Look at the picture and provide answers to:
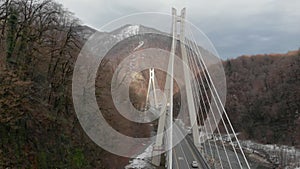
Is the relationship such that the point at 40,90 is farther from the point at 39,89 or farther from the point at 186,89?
the point at 186,89

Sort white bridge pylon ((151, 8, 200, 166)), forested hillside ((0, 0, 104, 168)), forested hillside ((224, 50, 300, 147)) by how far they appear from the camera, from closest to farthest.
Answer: forested hillside ((0, 0, 104, 168)) < white bridge pylon ((151, 8, 200, 166)) < forested hillside ((224, 50, 300, 147))

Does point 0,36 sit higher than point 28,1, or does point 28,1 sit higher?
point 28,1

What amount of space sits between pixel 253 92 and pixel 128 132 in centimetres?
3092

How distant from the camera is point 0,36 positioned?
28.7 feet

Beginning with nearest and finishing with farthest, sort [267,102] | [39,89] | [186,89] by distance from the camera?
[39,89] → [186,89] → [267,102]

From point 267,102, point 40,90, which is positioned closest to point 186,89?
point 40,90

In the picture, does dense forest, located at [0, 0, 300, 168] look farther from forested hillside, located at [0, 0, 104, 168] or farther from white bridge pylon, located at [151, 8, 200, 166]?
white bridge pylon, located at [151, 8, 200, 166]

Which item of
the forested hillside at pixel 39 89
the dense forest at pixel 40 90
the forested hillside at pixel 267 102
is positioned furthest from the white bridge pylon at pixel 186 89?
the forested hillside at pixel 267 102

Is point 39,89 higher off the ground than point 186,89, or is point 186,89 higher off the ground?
point 186,89

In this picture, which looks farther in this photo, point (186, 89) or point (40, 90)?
point (186, 89)

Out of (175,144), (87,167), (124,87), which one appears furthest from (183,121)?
(87,167)

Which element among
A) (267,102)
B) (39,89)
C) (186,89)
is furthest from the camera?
(267,102)

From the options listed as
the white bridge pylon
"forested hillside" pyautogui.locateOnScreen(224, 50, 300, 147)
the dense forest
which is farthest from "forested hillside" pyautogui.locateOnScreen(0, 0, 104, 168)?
"forested hillside" pyautogui.locateOnScreen(224, 50, 300, 147)

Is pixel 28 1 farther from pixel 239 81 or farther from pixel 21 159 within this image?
pixel 239 81
